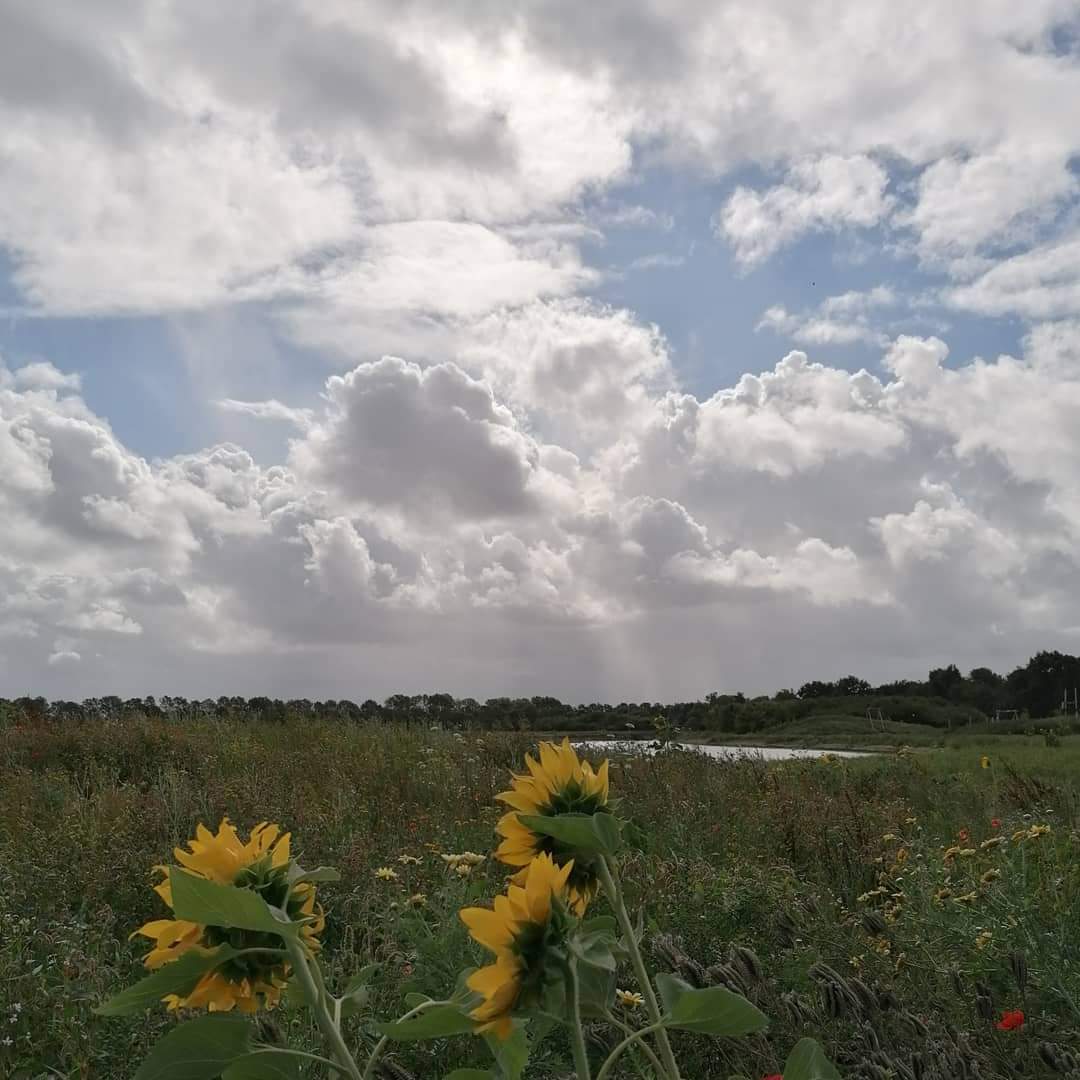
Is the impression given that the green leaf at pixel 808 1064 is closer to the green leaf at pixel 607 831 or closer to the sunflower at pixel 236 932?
the green leaf at pixel 607 831

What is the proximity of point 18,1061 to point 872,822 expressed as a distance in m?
4.33

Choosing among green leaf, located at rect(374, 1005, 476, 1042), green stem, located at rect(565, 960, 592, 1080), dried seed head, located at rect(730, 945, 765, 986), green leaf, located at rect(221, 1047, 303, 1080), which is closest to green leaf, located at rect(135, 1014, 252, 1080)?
green leaf, located at rect(221, 1047, 303, 1080)

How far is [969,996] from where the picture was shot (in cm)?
278

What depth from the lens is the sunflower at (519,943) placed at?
0.86 metres

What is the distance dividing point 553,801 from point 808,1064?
0.36 metres

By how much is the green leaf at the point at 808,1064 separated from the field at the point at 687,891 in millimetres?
244

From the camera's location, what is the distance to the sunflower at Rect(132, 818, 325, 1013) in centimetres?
92

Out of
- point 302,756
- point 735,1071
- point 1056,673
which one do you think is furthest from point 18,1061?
point 1056,673

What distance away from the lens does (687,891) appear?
3809mm

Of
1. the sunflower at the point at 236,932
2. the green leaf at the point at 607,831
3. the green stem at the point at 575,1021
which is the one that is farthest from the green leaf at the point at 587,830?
the sunflower at the point at 236,932

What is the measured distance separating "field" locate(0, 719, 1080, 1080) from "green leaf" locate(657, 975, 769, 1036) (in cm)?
19

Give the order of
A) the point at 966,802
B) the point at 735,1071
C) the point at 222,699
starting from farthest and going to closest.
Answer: the point at 222,699
the point at 966,802
the point at 735,1071

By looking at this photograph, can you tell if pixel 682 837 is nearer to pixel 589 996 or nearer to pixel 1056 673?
pixel 589 996

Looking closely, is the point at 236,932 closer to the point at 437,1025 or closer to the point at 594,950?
the point at 437,1025
